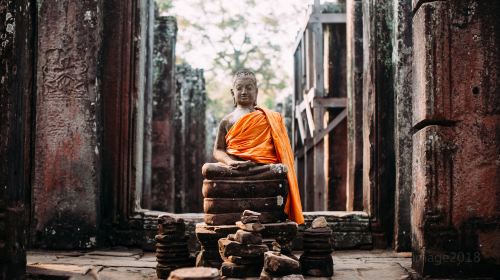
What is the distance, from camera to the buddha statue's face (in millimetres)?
5574

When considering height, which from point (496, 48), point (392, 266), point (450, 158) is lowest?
point (392, 266)

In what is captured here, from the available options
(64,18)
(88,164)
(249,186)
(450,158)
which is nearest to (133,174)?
(88,164)

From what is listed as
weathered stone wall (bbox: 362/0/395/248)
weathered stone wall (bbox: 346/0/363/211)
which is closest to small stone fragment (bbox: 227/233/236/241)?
weathered stone wall (bbox: 362/0/395/248)

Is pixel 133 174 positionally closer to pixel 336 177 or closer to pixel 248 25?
pixel 336 177

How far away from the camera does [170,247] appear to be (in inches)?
189

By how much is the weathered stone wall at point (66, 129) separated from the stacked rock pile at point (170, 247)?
5.99 ft

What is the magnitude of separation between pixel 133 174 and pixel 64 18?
77.7 inches

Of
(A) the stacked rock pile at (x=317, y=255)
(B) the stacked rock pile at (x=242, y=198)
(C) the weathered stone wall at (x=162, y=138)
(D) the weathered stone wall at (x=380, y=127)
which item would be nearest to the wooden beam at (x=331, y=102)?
(C) the weathered stone wall at (x=162, y=138)

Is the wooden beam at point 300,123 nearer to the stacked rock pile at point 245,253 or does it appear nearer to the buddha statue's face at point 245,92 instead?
the buddha statue's face at point 245,92

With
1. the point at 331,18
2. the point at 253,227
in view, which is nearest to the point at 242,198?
the point at 253,227

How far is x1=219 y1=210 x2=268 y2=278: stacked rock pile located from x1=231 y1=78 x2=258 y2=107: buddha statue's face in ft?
5.19

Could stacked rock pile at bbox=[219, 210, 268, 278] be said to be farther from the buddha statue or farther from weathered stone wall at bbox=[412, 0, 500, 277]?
weathered stone wall at bbox=[412, 0, 500, 277]

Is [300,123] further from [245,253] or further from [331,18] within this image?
[245,253]

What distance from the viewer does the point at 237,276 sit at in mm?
4250
